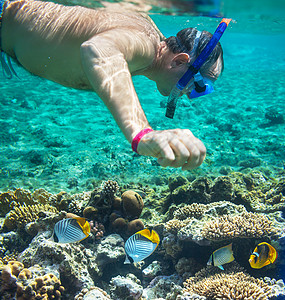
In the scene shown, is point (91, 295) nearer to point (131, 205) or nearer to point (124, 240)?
point (124, 240)

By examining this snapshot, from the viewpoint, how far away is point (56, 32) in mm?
3092

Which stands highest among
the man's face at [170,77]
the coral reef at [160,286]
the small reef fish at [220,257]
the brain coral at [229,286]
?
the man's face at [170,77]

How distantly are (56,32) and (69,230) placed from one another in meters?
2.73

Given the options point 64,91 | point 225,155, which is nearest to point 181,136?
point 225,155

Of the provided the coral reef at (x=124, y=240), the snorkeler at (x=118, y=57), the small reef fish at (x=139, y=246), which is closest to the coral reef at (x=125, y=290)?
the coral reef at (x=124, y=240)

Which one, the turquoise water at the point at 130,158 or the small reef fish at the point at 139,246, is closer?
the small reef fish at the point at 139,246

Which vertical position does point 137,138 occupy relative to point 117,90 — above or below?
below

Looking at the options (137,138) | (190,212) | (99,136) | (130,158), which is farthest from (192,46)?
(99,136)

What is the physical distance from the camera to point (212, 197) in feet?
17.1

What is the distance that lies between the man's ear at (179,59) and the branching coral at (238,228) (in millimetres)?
2608

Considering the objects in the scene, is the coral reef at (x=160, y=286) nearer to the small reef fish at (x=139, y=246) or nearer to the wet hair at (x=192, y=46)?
the small reef fish at (x=139, y=246)

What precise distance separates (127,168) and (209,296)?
16.5ft

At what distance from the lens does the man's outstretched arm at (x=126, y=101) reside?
4.78 feet

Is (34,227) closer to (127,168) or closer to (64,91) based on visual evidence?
(127,168)
